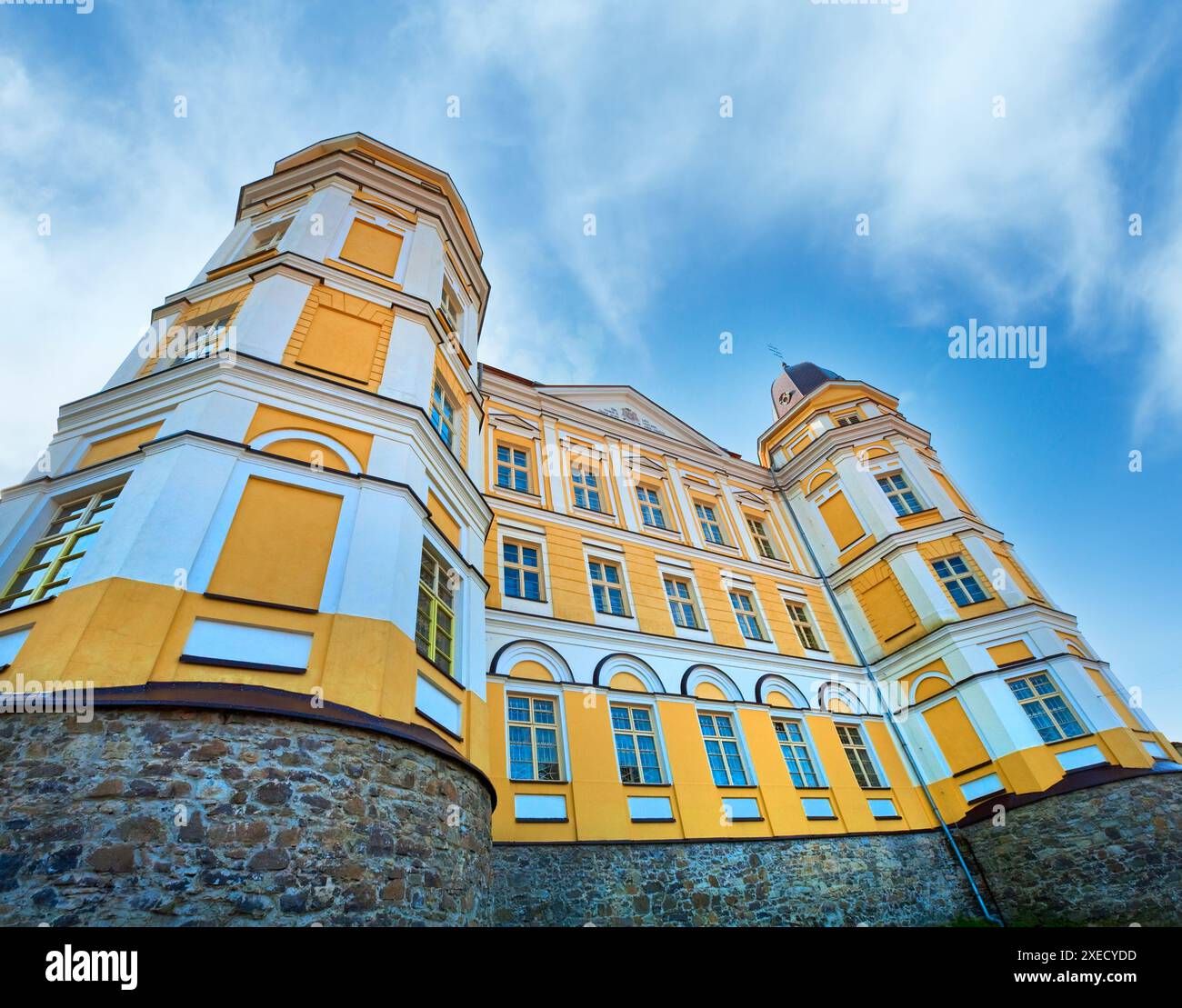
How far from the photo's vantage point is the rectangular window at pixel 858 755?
14562mm

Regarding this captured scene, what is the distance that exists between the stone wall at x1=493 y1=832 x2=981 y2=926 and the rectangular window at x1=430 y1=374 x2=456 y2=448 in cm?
691

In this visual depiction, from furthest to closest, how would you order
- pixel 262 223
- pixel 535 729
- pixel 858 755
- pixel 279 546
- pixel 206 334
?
pixel 858 755, pixel 262 223, pixel 535 729, pixel 206 334, pixel 279 546

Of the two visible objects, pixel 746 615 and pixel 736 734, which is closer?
pixel 736 734

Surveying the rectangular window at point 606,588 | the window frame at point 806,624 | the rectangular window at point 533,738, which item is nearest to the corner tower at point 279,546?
the rectangular window at point 533,738

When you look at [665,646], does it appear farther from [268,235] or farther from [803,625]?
[268,235]

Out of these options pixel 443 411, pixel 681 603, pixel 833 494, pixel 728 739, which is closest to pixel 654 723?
pixel 728 739

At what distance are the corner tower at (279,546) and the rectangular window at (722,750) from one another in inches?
250

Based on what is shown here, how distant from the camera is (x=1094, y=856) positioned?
12047 mm

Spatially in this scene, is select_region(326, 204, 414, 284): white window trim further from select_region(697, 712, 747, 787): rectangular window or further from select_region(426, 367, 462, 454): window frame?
select_region(697, 712, 747, 787): rectangular window

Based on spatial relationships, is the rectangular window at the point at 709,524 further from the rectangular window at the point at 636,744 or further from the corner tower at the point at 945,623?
the rectangular window at the point at 636,744

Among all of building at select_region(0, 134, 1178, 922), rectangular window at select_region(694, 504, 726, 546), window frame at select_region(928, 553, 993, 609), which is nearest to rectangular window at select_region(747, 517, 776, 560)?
building at select_region(0, 134, 1178, 922)

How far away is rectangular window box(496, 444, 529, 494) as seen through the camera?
15633 millimetres

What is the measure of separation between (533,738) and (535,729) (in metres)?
0.18
